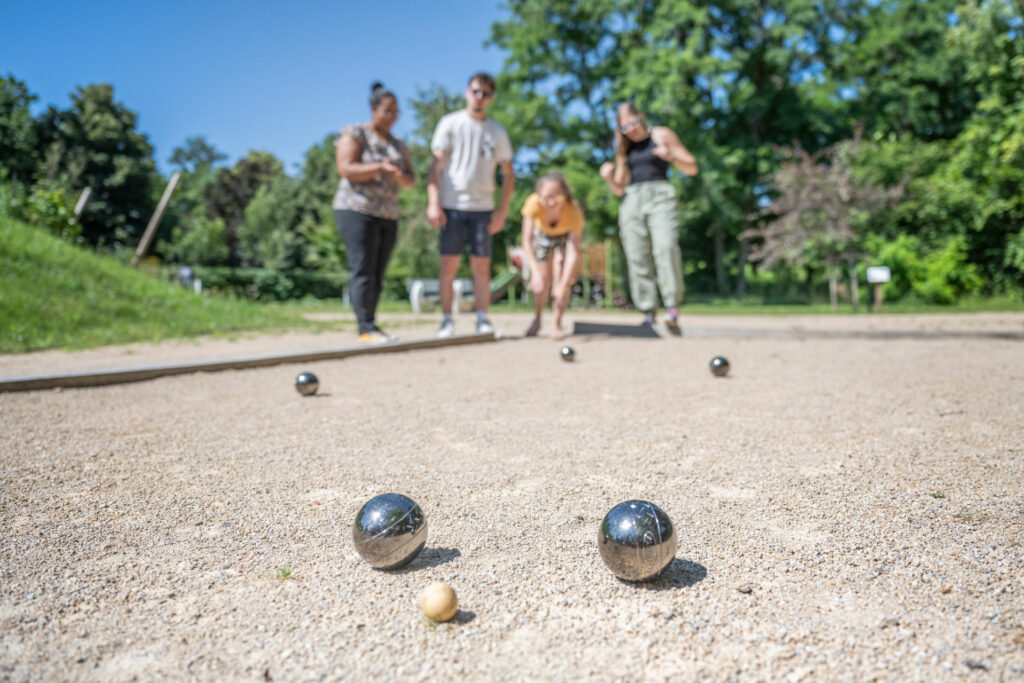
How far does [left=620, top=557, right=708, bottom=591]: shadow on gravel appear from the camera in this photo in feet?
5.60

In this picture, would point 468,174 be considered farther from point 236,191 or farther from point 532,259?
point 236,191

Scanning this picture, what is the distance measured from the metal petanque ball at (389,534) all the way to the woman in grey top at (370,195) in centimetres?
527

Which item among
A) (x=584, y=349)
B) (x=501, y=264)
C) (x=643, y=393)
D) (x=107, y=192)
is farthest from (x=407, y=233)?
(x=643, y=393)

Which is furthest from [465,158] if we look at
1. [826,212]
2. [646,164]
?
[826,212]

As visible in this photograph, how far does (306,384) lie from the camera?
14.4ft

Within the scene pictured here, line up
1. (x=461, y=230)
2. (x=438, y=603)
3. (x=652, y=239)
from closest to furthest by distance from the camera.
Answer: (x=438, y=603)
(x=461, y=230)
(x=652, y=239)

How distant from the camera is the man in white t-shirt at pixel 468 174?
23.8 feet

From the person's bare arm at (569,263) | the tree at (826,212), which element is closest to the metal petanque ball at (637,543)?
the person's bare arm at (569,263)

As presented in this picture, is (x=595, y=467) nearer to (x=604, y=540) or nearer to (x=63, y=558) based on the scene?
(x=604, y=540)

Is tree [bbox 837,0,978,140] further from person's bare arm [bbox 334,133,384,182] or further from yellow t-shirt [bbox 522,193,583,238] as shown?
person's bare arm [bbox 334,133,384,182]

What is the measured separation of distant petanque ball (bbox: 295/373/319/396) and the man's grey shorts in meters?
3.42

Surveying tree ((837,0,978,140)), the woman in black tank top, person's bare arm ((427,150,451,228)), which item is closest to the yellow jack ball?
person's bare arm ((427,150,451,228))

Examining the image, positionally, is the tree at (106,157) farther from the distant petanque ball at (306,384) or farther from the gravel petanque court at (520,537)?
the gravel petanque court at (520,537)

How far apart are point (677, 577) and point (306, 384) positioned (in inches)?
126
